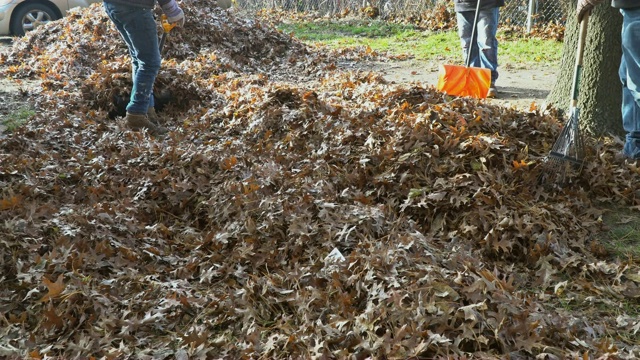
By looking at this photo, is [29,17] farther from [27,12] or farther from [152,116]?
[152,116]

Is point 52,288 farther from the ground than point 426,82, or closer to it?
closer to it

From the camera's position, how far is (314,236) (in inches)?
149

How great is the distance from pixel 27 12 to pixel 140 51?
793 centimetres

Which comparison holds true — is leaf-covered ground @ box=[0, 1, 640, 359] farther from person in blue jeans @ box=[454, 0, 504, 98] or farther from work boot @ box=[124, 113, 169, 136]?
person in blue jeans @ box=[454, 0, 504, 98]

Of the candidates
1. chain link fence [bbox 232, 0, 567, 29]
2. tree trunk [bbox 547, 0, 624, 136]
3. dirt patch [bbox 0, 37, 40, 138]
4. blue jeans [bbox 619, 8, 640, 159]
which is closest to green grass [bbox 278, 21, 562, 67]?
chain link fence [bbox 232, 0, 567, 29]

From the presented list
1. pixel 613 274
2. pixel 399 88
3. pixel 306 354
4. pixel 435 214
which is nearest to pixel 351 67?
pixel 399 88

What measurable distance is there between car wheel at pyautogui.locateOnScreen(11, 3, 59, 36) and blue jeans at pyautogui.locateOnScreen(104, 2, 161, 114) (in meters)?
7.43

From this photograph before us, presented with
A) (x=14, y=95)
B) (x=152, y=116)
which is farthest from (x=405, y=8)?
(x=14, y=95)

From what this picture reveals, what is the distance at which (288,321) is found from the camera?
3098mm

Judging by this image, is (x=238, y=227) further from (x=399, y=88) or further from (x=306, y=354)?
(x=399, y=88)

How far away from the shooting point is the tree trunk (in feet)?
16.1

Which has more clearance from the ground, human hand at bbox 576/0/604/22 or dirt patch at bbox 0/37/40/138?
human hand at bbox 576/0/604/22

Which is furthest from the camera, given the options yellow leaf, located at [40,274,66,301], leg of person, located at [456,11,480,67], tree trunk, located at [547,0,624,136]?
leg of person, located at [456,11,480,67]

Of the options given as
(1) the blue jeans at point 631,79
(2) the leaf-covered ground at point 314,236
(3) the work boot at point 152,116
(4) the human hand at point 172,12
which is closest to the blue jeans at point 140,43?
(4) the human hand at point 172,12
